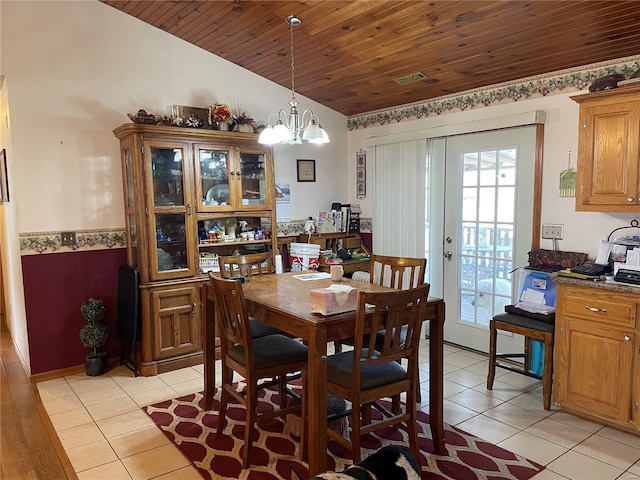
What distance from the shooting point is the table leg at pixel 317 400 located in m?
2.18

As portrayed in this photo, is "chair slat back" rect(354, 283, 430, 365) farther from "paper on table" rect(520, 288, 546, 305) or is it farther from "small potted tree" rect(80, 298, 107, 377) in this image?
"small potted tree" rect(80, 298, 107, 377)

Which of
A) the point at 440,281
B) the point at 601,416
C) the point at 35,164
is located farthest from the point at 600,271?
the point at 35,164

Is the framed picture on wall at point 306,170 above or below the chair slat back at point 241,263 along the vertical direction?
above

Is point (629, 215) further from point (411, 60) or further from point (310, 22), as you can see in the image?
point (310, 22)

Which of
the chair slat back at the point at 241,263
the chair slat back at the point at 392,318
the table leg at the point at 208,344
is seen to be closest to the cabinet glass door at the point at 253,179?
the chair slat back at the point at 241,263

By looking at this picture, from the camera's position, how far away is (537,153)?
3.63 metres

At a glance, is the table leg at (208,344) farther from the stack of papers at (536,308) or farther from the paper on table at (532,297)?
the paper on table at (532,297)

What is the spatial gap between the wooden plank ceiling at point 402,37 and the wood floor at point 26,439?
123 inches

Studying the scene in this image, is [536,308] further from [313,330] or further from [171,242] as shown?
[171,242]

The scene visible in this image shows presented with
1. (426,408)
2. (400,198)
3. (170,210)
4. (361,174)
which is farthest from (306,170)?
(426,408)

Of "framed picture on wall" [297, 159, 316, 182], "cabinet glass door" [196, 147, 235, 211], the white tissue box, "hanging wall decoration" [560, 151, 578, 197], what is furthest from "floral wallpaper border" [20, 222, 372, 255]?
"hanging wall decoration" [560, 151, 578, 197]

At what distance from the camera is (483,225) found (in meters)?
4.12

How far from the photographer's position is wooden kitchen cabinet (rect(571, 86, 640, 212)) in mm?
2854

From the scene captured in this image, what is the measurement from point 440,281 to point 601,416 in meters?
1.88
